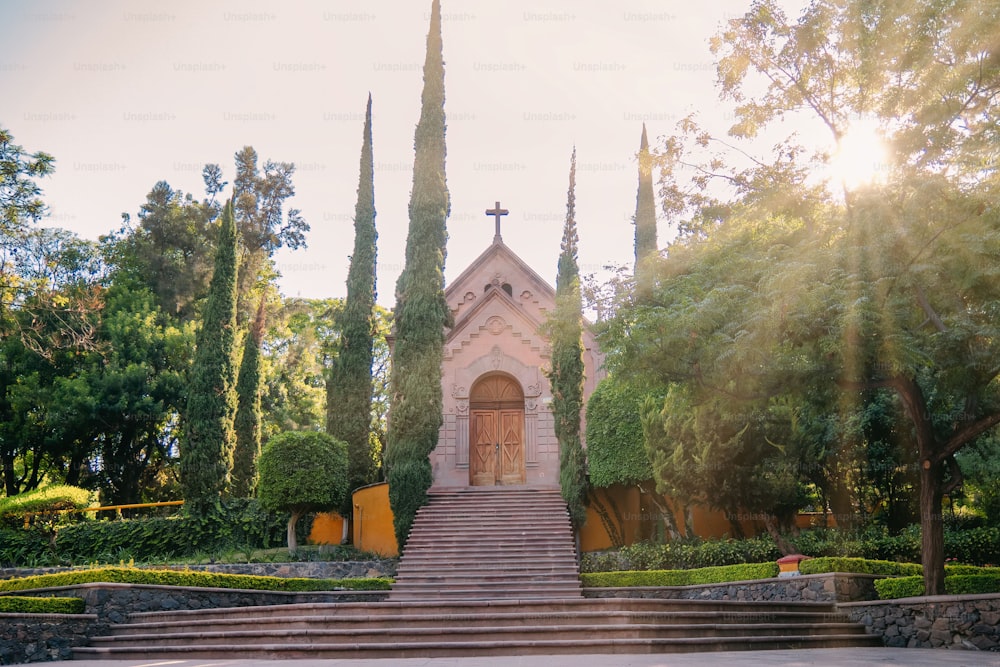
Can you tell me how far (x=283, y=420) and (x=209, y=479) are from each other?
1060cm

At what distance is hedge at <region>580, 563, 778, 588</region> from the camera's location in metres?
16.0

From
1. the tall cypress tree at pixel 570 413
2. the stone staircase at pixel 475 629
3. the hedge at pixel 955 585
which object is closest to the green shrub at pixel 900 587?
the hedge at pixel 955 585

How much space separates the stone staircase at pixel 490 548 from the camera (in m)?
17.4

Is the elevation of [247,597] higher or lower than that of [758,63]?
lower

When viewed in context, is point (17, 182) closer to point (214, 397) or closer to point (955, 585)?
point (214, 397)

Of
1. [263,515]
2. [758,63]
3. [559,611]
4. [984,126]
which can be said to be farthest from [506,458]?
[984,126]

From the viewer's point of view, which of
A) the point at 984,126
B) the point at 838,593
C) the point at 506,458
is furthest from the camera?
the point at 506,458

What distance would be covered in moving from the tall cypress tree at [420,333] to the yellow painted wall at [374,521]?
1.03 meters

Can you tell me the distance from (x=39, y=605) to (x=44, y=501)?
1003 cm

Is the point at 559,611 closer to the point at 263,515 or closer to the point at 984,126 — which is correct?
the point at 984,126

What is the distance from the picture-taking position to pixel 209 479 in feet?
74.3

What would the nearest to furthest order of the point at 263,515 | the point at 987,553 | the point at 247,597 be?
the point at 247,597, the point at 987,553, the point at 263,515

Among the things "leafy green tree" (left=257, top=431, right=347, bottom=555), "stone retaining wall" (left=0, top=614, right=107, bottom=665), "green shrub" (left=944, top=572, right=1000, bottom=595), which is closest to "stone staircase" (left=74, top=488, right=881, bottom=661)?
"stone retaining wall" (left=0, top=614, right=107, bottom=665)

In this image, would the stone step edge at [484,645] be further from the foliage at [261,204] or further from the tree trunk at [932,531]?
the foliage at [261,204]
